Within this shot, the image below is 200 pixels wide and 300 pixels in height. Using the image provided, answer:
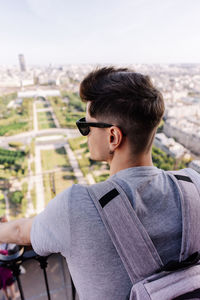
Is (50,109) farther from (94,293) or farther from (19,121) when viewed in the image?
(94,293)

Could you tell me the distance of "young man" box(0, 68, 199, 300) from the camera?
26 centimetres

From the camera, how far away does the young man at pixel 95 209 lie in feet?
0.86

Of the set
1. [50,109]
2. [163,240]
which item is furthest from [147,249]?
[50,109]

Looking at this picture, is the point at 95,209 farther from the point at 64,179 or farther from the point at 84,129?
the point at 64,179

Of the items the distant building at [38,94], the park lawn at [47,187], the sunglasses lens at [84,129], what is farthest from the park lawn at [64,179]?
the distant building at [38,94]

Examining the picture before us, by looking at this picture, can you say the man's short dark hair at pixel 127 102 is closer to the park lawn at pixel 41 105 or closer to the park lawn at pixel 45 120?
the park lawn at pixel 45 120

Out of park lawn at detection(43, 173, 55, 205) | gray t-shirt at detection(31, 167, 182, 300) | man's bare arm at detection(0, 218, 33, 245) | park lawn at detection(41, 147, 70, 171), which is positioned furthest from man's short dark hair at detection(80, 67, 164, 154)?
park lawn at detection(41, 147, 70, 171)

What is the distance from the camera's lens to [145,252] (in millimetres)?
261

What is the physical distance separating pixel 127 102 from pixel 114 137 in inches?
2.6

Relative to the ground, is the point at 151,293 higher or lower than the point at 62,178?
higher

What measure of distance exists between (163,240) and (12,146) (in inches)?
342

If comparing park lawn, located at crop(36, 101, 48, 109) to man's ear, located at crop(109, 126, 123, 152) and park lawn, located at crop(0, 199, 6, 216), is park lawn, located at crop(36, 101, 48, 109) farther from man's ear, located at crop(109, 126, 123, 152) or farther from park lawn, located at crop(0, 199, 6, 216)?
man's ear, located at crop(109, 126, 123, 152)

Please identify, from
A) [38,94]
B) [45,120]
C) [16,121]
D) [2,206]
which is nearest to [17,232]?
[2,206]

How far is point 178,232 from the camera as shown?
0.28 m
